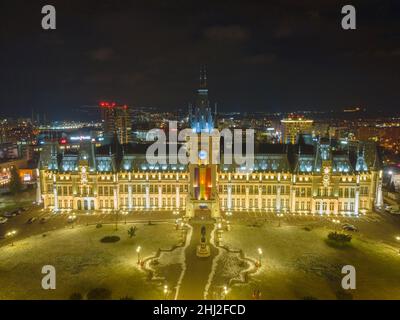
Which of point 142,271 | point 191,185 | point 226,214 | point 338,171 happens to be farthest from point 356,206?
point 142,271

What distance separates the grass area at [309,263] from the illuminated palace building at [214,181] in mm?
16863

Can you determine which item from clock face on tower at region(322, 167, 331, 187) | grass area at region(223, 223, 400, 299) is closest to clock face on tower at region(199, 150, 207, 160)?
grass area at region(223, 223, 400, 299)

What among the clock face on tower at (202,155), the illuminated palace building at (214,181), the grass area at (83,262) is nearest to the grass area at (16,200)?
the illuminated palace building at (214,181)

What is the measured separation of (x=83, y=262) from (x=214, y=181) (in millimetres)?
45209

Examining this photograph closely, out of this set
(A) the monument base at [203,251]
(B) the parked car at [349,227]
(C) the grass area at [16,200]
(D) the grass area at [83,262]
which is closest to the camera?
(D) the grass area at [83,262]

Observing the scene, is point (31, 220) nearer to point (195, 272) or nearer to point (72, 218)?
point (72, 218)

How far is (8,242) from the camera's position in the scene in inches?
3022

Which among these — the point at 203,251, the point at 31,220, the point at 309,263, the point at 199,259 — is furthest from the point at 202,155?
the point at 31,220

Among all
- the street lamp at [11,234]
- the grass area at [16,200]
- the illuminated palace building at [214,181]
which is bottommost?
the street lamp at [11,234]

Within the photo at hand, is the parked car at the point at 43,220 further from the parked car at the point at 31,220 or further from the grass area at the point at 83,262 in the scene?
the grass area at the point at 83,262

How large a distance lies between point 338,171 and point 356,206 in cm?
1124

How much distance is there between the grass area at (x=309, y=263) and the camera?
54.2 m

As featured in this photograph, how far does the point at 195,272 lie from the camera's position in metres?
60.8
